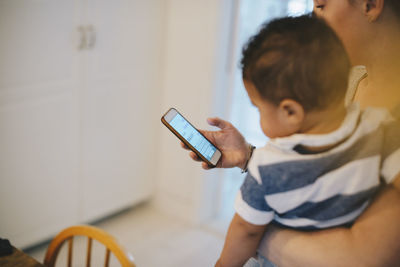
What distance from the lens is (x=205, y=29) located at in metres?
2.40

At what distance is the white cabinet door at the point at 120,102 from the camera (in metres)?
2.28

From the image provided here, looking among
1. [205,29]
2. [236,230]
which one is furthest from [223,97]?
[236,230]

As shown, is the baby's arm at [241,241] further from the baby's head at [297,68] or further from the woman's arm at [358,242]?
the baby's head at [297,68]

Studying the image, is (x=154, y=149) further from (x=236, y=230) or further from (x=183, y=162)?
(x=236, y=230)

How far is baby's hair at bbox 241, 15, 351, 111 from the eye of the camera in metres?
0.74

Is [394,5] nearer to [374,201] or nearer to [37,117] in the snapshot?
[374,201]

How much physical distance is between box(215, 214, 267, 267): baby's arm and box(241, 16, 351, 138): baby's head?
202 mm

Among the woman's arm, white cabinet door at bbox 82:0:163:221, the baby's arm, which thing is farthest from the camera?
white cabinet door at bbox 82:0:163:221

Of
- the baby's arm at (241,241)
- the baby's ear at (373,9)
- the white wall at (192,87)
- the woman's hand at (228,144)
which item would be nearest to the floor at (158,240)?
the white wall at (192,87)

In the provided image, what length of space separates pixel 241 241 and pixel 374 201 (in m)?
0.25

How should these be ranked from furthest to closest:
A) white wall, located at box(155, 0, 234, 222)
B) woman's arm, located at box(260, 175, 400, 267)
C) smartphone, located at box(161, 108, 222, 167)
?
white wall, located at box(155, 0, 234, 222), smartphone, located at box(161, 108, 222, 167), woman's arm, located at box(260, 175, 400, 267)

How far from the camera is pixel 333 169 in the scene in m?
0.77

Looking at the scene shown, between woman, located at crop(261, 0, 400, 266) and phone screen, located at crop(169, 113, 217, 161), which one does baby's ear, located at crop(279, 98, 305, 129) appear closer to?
woman, located at crop(261, 0, 400, 266)

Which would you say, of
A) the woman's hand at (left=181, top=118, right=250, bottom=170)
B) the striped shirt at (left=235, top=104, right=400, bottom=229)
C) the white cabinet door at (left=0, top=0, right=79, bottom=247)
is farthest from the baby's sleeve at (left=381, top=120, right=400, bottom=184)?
the white cabinet door at (left=0, top=0, right=79, bottom=247)
